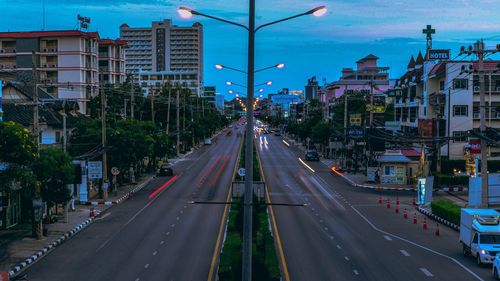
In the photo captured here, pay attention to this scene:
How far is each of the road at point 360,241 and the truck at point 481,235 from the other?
19.9 inches

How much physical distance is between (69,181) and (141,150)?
765 inches

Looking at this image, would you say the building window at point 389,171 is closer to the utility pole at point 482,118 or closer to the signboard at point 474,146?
the signboard at point 474,146

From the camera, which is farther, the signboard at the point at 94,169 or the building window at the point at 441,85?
the building window at the point at 441,85

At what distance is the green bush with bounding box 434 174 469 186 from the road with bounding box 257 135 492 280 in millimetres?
4415

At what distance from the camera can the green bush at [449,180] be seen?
5884 centimetres

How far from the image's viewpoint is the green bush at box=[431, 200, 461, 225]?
38147 mm

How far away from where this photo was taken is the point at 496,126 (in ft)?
229

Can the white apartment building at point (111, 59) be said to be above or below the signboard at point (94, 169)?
above

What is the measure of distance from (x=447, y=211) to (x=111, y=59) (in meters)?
79.9

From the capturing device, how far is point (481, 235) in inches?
1069

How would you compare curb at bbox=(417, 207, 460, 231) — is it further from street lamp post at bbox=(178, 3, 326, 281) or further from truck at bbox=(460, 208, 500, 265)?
street lamp post at bbox=(178, 3, 326, 281)

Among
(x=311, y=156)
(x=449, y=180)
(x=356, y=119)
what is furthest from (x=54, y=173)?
(x=311, y=156)

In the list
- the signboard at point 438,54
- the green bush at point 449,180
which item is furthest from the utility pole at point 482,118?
the signboard at point 438,54

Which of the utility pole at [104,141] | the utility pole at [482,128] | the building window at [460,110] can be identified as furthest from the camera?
the building window at [460,110]
